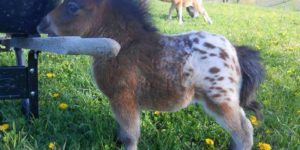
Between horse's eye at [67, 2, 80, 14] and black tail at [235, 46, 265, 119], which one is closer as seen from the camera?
horse's eye at [67, 2, 80, 14]

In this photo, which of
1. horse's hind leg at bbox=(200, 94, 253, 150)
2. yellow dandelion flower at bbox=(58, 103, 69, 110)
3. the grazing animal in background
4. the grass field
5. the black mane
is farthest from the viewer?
the grazing animal in background

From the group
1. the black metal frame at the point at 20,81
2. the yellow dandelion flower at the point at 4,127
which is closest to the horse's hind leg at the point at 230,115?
the black metal frame at the point at 20,81

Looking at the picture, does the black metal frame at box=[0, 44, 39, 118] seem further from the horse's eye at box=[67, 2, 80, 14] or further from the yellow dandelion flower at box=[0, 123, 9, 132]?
the horse's eye at box=[67, 2, 80, 14]

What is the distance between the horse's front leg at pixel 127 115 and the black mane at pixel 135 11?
52 centimetres

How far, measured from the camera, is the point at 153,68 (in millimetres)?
2867

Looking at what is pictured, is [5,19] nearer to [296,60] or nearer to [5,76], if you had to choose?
[5,76]

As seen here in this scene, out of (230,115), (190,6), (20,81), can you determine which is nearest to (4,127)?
(20,81)

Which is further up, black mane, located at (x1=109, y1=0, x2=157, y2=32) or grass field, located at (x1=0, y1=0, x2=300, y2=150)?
black mane, located at (x1=109, y1=0, x2=157, y2=32)

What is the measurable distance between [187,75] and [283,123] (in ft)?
3.96

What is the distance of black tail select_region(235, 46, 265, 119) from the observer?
3.00 metres

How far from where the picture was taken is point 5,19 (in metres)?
2.82

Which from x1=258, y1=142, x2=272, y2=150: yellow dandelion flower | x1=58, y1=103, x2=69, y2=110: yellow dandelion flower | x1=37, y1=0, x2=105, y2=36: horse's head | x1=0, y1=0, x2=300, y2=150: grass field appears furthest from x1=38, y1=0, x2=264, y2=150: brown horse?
x1=58, y1=103, x2=69, y2=110: yellow dandelion flower

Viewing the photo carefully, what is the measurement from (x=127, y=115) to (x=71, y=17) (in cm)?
77

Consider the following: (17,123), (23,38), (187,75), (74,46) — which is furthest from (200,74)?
(17,123)
